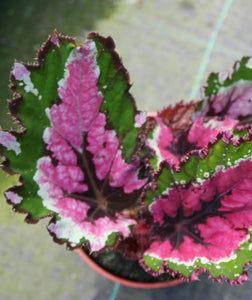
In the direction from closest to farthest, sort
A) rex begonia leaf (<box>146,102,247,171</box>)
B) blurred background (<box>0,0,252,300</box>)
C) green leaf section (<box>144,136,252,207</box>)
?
green leaf section (<box>144,136,252,207</box>)
rex begonia leaf (<box>146,102,247,171</box>)
blurred background (<box>0,0,252,300</box>)

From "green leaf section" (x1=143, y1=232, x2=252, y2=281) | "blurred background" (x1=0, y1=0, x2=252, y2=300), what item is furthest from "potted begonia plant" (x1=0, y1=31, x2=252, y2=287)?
"blurred background" (x1=0, y1=0, x2=252, y2=300)

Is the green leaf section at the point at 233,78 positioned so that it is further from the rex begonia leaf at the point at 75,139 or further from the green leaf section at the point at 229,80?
the rex begonia leaf at the point at 75,139

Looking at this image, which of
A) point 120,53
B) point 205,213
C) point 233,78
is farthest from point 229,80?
point 120,53

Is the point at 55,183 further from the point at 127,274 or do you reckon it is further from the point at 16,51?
the point at 16,51

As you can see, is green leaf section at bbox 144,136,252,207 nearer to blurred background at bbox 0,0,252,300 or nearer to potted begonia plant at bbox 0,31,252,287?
potted begonia plant at bbox 0,31,252,287

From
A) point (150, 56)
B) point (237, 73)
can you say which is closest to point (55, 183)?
point (237, 73)

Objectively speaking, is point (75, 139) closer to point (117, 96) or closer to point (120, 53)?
point (117, 96)

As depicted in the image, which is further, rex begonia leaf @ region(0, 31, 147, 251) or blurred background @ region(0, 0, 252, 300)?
blurred background @ region(0, 0, 252, 300)
